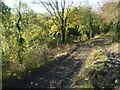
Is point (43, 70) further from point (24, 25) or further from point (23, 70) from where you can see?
point (24, 25)

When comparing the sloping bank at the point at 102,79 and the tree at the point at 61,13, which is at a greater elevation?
the tree at the point at 61,13

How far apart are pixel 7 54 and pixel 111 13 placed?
7.68 meters

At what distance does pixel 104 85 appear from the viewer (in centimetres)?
402

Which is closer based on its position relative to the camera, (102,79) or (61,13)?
(102,79)

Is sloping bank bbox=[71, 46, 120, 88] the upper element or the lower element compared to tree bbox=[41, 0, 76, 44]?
lower

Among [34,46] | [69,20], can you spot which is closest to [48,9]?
[69,20]

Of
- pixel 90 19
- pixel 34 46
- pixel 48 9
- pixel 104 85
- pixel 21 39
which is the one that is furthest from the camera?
pixel 90 19

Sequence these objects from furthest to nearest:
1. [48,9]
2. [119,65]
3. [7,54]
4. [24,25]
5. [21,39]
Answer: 1. [48,9]
2. [24,25]
3. [21,39]
4. [7,54]
5. [119,65]

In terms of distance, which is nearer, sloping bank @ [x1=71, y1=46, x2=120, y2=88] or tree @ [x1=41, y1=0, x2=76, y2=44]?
sloping bank @ [x1=71, y1=46, x2=120, y2=88]

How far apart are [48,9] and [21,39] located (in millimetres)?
10975

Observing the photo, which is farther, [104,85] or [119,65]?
[119,65]

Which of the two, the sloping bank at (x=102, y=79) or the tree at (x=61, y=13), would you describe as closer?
the sloping bank at (x=102, y=79)

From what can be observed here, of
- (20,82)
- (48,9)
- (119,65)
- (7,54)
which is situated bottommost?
(20,82)

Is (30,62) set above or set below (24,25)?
below
